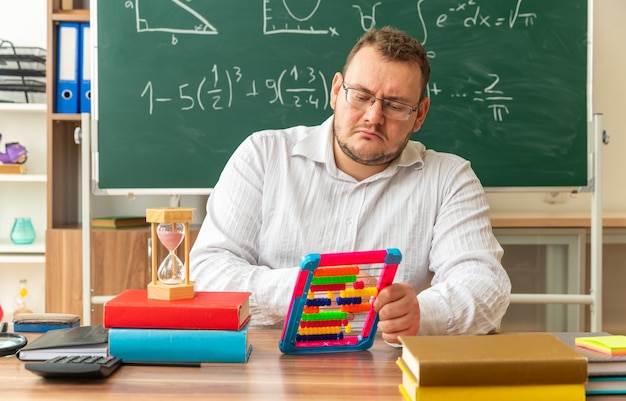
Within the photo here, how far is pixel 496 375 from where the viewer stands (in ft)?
2.96

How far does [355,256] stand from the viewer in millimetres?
1210

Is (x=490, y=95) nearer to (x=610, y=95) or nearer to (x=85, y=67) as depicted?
(x=610, y=95)

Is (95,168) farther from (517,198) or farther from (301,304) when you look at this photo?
(517,198)

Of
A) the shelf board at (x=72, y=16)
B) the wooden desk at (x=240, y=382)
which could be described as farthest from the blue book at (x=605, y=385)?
the shelf board at (x=72, y=16)

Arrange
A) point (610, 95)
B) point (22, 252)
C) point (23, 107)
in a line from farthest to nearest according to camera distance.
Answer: point (610, 95), point (22, 252), point (23, 107)

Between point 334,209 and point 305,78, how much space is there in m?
0.84

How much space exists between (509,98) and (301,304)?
1703mm

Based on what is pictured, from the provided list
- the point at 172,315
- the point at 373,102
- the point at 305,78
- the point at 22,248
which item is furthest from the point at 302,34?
the point at 172,315

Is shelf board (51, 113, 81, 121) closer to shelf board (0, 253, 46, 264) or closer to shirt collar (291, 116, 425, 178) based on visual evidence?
shelf board (0, 253, 46, 264)

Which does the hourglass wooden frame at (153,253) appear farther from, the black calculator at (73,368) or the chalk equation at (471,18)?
the chalk equation at (471,18)

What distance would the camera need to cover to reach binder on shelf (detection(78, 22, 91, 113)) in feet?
9.41

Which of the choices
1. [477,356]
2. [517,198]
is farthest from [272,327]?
[517,198]

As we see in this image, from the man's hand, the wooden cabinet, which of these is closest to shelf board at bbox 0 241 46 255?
the wooden cabinet

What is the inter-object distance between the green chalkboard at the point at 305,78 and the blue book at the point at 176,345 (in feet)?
4.91
